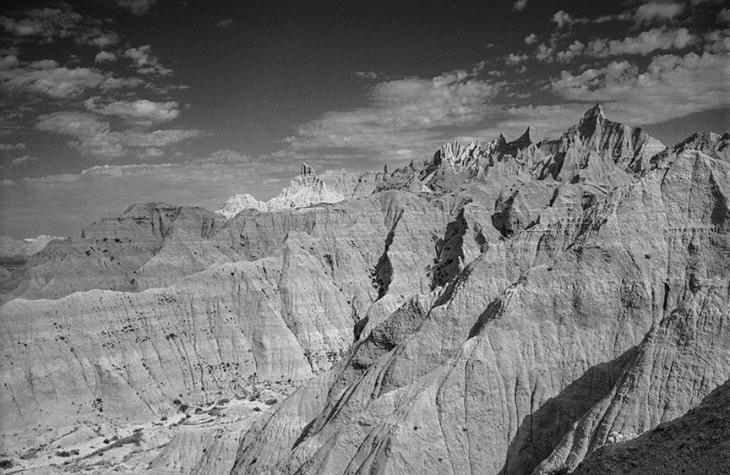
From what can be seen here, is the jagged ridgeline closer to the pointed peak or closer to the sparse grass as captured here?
the sparse grass

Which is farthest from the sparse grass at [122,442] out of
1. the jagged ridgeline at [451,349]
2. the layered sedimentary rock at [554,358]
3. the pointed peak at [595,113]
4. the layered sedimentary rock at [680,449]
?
the pointed peak at [595,113]

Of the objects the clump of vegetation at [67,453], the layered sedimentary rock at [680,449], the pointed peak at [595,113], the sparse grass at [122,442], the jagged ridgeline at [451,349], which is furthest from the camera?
the pointed peak at [595,113]

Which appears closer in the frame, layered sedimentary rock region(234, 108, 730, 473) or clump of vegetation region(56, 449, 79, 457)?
layered sedimentary rock region(234, 108, 730, 473)

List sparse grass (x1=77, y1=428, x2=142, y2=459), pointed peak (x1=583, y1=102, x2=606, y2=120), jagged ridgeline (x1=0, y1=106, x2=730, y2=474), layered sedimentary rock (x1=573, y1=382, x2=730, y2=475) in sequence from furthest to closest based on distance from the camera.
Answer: pointed peak (x1=583, y1=102, x2=606, y2=120) < sparse grass (x1=77, y1=428, x2=142, y2=459) < jagged ridgeline (x1=0, y1=106, x2=730, y2=474) < layered sedimentary rock (x1=573, y1=382, x2=730, y2=475)

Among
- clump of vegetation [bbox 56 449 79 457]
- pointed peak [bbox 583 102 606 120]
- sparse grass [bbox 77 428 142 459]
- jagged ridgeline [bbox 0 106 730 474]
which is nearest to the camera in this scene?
jagged ridgeline [bbox 0 106 730 474]

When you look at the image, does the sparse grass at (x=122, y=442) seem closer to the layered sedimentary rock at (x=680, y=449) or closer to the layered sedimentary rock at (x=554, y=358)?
the layered sedimentary rock at (x=554, y=358)

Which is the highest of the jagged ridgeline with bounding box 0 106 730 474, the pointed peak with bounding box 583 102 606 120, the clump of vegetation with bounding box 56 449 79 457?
the pointed peak with bounding box 583 102 606 120

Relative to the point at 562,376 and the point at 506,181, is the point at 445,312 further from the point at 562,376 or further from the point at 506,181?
the point at 506,181

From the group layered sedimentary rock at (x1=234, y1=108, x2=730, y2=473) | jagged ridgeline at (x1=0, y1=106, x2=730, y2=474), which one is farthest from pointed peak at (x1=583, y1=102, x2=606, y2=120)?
layered sedimentary rock at (x1=234, y1=108, x2=730, y2=473)
